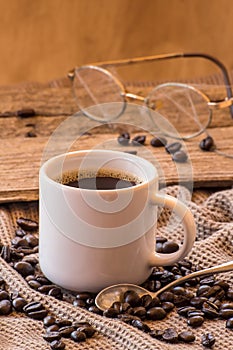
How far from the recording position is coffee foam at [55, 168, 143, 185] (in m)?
0.99

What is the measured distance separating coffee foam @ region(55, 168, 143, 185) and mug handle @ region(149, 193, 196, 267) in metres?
0.06

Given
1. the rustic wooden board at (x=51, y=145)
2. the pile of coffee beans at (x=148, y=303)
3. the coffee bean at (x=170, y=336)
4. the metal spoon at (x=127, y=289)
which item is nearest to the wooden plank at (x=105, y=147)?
the rustic wooden board at (x=51, y=145)

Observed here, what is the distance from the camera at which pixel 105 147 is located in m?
1.46

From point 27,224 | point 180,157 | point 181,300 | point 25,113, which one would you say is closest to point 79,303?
point 181,300

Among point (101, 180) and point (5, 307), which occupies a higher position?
point (101, 180)

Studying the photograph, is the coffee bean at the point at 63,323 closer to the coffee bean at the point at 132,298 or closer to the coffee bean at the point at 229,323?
the coffee bean at the point at 132,298

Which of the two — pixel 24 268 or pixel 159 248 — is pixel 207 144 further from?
pixel 24 268

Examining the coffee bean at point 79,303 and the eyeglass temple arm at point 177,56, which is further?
the eyeglass temple arm at point 177,56

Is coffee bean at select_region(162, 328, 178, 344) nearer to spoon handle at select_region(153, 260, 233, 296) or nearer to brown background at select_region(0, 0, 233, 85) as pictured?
spoon handle at select_region(153, 260, 233, 296)

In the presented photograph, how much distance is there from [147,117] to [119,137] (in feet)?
0.58

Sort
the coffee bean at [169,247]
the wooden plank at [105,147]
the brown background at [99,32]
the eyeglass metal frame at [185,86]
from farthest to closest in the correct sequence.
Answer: the brown background at [99,32] → the eyeglass metal frame at [185,86] → the wooden plank at [105,147] → the coffee bean at [169,247]

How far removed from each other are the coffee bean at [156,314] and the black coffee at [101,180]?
16cm

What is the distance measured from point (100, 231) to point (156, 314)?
118mm

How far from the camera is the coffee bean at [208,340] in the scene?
0.86 m
